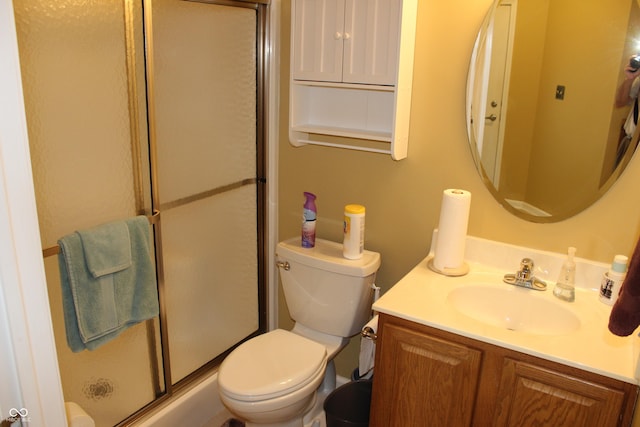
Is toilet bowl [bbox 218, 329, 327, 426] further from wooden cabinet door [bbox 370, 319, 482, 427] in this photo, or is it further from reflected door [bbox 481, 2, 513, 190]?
reflected door [bbox 481, 2, 513, 190]

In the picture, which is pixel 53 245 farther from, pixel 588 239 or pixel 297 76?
pixel 588 239

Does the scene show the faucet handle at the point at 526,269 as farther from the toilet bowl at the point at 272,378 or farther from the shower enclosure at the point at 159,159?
the shower enclosure at the point at 159,159

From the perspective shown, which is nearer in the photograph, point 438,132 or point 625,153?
point 625,153

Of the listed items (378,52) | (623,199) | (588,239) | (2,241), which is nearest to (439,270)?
(588,239)

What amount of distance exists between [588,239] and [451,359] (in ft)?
2.10

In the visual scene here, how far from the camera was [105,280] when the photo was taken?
5.41 feet

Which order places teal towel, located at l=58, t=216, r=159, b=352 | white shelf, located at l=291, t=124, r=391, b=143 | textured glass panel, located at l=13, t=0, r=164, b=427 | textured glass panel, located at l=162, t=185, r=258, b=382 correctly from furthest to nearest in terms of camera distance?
textured glass panel, located at l=162, t=185, r=258, b=382 → white shelf, located at l=291, t=124, r=391, b=143 → teal towel, located at l=58, t=216, r=159, b=352 → textured glass panel, located at l=13, t=0, r=164, b=427

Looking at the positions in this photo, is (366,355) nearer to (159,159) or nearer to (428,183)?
(428,183)

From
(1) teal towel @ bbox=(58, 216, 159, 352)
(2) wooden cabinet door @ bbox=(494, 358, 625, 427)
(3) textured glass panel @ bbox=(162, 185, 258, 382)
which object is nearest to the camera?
(2) wooden cabinet door @ bbox=(494, 358, 625, 427)

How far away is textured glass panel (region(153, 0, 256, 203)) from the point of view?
1.84 metres

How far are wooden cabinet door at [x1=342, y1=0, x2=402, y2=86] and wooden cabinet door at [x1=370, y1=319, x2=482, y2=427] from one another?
856 millimetres

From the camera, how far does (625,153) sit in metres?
1.62

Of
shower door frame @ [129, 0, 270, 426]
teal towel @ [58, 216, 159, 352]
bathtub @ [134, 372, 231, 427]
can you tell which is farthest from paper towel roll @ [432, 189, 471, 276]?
bathtub @ [134, 372, 231, 427]

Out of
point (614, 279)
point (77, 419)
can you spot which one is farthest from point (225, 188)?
point (614, 279)
